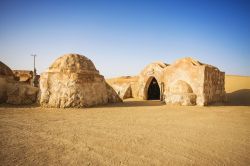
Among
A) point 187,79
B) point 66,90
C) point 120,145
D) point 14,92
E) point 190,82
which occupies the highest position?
point 187,79

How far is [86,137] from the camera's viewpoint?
4297mm

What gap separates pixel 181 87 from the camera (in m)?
12.8

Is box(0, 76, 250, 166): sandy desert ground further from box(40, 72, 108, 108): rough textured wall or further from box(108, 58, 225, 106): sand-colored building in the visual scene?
box(108, 58, 225, 106): sand-colored building

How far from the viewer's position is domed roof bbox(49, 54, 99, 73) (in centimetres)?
1034

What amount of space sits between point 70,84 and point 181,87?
7.22 m

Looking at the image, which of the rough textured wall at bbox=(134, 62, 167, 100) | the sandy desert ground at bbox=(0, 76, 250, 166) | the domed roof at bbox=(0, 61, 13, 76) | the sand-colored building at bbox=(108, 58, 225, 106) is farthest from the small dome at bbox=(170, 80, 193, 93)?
the domed roof at bbox=(0, 61, 13, 76)

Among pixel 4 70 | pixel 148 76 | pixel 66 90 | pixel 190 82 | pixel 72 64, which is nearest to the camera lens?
pixel 66 90

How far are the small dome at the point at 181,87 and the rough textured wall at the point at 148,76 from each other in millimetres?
2402

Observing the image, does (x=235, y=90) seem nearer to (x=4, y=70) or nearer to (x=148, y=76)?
(x=148, y=76)

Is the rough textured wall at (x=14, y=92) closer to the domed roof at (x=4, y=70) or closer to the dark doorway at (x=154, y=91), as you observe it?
the domed roof at (x=4, y=70)

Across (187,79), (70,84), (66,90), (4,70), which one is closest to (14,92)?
(4,70)

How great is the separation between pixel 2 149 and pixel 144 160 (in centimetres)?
248

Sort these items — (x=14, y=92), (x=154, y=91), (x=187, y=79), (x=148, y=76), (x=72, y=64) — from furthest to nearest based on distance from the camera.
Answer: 1. (x=154, y=91)
2. (x=148, y=76)
3. (x=187, y=79)
4. (x=72, y=64)
5. (x=14, y=92)

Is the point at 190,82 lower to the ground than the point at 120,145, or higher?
higher
